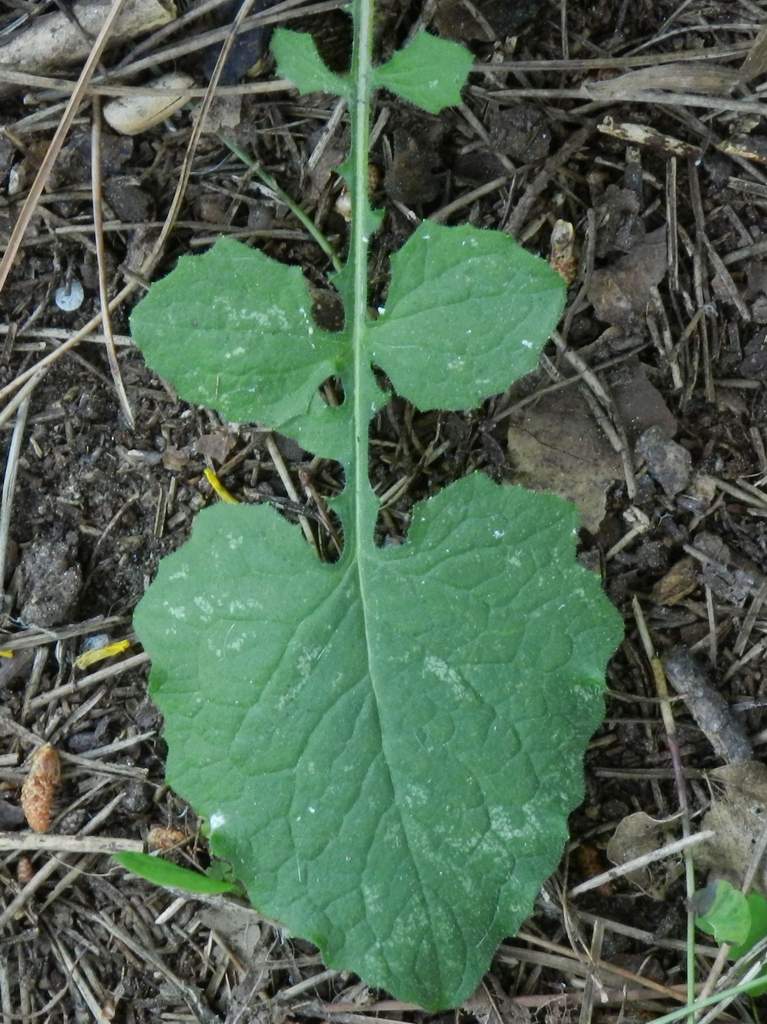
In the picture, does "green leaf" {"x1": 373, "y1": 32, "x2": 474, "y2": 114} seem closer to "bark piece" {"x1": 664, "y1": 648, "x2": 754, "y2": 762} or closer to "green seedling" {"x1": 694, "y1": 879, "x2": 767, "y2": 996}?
"bark piece" {"x1": 664, "y1": 648, "x2": 754, "y2": 762}

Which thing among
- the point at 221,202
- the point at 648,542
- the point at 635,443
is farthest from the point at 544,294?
the point at 221,202

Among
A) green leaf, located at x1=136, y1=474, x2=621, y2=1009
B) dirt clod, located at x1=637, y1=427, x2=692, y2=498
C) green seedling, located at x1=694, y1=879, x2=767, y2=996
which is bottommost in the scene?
green seedling, located at x1=694, y1=879, x2=767, y2=996

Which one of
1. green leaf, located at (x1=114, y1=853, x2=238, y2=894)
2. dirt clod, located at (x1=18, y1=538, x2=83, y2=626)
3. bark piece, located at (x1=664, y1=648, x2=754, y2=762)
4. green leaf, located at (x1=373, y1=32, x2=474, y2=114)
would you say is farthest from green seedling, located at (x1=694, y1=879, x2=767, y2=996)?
green leaf, located at (x1=373, y1=32, x2=474, y2=114)

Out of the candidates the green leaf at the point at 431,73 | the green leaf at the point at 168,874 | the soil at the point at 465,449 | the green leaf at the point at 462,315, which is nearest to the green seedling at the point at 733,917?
the soil at the point at 465,449

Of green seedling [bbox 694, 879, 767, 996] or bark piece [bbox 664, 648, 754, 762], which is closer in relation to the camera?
green seedling [bbox 694, 879, 767, 996]

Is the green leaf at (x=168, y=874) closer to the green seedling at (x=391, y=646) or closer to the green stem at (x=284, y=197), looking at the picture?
the green seedling at (x=391, y=646)

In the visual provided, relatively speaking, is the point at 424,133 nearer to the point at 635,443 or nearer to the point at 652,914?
the point at 635,443
